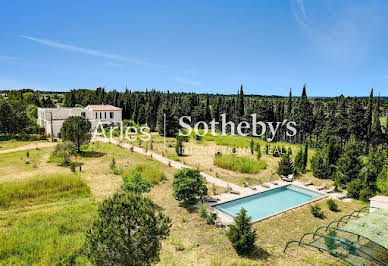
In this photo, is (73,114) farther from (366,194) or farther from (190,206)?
(366,194)

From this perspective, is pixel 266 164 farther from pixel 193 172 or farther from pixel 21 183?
pixel 21 183

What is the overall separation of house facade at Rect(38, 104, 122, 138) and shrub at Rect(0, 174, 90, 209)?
20331mm

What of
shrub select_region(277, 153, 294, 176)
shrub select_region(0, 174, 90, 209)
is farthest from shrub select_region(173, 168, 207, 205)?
shrub select_region(277, 153, 294, 176)

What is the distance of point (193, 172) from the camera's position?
13625 millimetres

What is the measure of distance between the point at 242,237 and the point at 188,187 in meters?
4.56

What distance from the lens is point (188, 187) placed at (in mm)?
12859

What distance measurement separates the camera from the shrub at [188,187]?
13.0 metres

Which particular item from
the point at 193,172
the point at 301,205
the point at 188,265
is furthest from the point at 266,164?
the point at 188,265

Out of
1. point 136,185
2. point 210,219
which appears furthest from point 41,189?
point 210,219

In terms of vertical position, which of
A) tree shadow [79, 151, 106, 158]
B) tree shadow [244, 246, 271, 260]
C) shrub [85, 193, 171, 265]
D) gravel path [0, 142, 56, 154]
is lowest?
tree shadow [244, 246, 271, 260]

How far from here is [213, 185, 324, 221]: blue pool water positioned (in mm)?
13330

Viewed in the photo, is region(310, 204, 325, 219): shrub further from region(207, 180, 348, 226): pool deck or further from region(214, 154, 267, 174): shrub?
region(214, 154, 267, 174): shrub

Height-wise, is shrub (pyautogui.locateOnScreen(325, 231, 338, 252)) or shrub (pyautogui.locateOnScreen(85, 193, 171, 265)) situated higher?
shrub (pyautogui.locateOnScreen(85, 193, 171, 265))

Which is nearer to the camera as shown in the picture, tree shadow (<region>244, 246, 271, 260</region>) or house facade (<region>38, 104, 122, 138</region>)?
tree shadow (<region>244, 246, 271, 260</region>)
